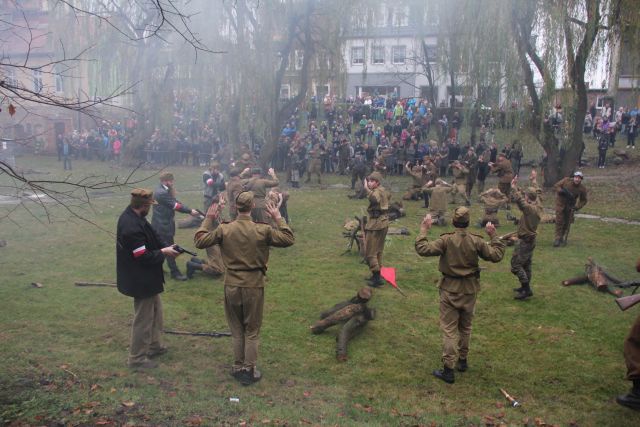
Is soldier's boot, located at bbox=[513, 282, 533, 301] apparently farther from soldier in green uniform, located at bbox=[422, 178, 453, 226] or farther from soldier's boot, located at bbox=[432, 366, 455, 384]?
soldier in green uniform, located at bbox=[422, 178, 453, 226]

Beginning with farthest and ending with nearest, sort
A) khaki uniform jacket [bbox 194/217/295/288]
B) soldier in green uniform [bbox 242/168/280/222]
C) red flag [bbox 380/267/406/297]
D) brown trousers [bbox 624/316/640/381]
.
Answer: soldier in green uniform [bbox 242/168/280/222]
red flag [bbox 380/267/406/297]
khaki uniform jacket [bbox 194/217/295/288]
brown trousers [bbox 624/316/640/381]

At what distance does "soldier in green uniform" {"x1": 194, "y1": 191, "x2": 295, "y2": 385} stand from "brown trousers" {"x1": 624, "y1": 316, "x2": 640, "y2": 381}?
374 centimetres

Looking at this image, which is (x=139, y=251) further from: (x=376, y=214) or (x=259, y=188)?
(x=259, y=188)

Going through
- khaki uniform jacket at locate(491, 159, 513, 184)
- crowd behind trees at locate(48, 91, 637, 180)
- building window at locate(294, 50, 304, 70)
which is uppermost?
building window at locate(294, 50, 304, 70)

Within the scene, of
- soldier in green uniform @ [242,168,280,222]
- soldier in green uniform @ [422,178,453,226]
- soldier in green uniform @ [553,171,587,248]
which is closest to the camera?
soldier in green uniform @ [242,168,280,222]

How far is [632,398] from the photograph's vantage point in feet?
19.6

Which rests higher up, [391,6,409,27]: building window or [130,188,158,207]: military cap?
[391,6,409,27]: building window

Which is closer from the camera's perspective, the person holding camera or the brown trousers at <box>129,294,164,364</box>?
the person holding camera

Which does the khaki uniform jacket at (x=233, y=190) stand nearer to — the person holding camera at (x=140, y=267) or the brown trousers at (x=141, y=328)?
the person holding camera at (x=140, y=267)

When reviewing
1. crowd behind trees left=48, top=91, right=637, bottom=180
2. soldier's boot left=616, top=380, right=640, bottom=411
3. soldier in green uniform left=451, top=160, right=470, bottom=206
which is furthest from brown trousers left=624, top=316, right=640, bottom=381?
crowd behind trees left=48, top=91, right=637, bottom=180

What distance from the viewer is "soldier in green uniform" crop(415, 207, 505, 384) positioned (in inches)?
258

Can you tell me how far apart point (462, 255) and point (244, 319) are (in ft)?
8.37

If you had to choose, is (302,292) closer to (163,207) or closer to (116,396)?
(163,207)

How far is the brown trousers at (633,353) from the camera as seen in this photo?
5910 mm
